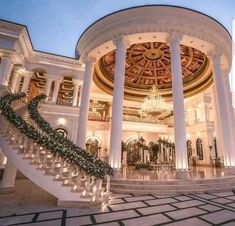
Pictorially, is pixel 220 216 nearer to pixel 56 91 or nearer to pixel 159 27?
pixel 159 27

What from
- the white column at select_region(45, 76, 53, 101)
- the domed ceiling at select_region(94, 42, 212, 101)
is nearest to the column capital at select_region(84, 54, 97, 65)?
the domed ceiling at select_region(94, 42, 212, 101)

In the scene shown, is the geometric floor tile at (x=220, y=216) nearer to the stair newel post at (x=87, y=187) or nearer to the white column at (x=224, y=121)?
the stair newel post at (x=87, y=187)

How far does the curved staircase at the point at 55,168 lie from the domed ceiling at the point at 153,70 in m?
8.95

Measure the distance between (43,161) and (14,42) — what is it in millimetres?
8652

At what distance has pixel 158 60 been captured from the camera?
43.7 ft

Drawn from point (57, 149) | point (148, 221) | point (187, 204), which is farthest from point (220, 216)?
point (57, 149)

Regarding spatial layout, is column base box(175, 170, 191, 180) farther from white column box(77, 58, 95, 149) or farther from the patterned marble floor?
white column box(77, 58, 95, 149)

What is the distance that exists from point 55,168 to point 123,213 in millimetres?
2241

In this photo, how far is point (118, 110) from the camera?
8203mm

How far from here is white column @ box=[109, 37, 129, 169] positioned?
302 inches

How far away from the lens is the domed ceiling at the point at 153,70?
12.2 m

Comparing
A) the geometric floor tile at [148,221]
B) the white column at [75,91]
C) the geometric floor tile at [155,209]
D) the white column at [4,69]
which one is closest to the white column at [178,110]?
the geometric floor tile at [155,209]

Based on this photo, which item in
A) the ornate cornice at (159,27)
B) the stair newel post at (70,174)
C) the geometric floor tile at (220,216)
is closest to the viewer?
the geometric floor tile at (220,216)

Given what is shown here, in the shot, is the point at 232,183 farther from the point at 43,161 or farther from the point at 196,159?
the point at 196,159
